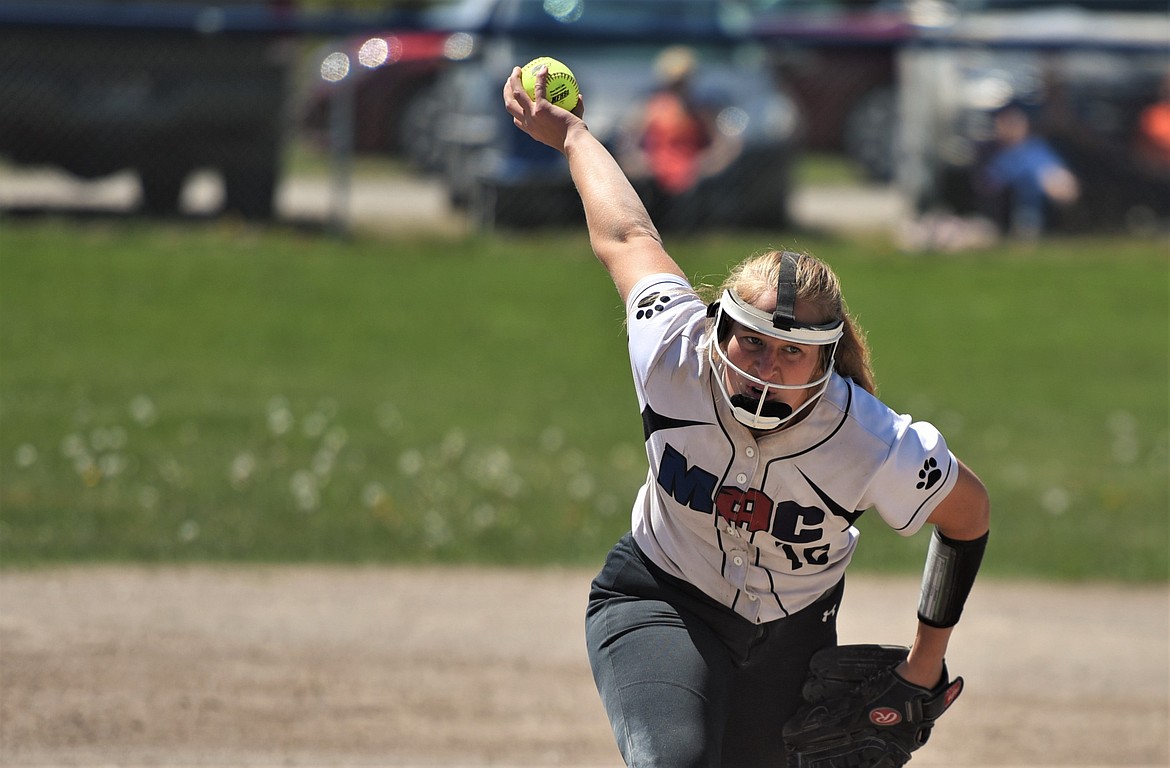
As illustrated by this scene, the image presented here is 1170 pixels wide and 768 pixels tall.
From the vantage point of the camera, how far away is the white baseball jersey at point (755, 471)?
3635mm

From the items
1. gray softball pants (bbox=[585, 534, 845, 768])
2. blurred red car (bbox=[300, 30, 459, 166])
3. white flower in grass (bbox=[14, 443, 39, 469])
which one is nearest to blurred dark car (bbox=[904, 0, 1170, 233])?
blurred red car (bbox=[300, 30, 459, 166])

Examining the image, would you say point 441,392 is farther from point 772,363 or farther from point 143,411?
point 772,363

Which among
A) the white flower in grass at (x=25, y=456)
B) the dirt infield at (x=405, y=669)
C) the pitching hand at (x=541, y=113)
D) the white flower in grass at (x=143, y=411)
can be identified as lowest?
the white flower in grass at (x=143, y=411)

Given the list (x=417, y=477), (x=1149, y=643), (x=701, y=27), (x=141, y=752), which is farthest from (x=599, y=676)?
(x=701, y=27)

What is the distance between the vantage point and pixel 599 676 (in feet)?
12.6

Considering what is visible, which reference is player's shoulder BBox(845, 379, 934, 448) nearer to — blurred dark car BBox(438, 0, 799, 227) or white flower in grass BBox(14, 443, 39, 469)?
white flower in grass BBox(14, 443, 39, 469)

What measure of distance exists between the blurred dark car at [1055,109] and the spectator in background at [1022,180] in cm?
7

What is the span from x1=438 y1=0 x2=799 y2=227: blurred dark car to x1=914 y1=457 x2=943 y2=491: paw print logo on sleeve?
9.28m

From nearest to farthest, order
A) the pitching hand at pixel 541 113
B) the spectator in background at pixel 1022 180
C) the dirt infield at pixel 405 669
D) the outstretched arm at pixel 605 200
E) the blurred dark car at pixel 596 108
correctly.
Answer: the outstretched arm at pixel 605 200 → the pitching hand at pixel 541 113 → the dirt infield at pixel 405 669 → the blurred dark car at pixel 596 108 → the spectator in background at pixel 1022 180

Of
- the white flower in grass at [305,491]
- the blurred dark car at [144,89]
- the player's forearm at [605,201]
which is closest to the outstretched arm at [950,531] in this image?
the player's forearm at [605,201]

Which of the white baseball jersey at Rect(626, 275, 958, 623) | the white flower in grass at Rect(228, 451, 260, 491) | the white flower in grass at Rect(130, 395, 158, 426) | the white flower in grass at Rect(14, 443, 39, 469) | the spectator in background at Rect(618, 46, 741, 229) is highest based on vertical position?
the white baseball jersey at Rect(626, 275, 958, 623)

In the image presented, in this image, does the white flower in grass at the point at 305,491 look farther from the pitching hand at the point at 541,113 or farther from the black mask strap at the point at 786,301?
the black mask strap at the point at 786,301

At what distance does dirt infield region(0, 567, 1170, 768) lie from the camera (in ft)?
17.9

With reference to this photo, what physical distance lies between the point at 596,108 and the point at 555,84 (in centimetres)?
892
